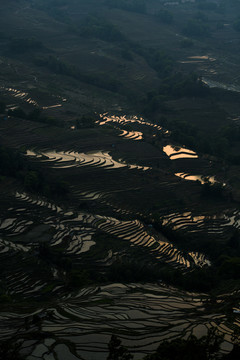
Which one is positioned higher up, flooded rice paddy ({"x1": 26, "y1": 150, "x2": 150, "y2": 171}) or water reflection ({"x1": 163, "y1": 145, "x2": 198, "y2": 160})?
flooded rice paddy ({"x1": 26, "y1": 150, "x2": 150, "y2": 171})

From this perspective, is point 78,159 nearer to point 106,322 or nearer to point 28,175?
point 28,175

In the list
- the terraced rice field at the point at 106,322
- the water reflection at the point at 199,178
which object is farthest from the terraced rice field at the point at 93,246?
the water reflection at the point at 199,178

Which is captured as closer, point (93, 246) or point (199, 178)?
point (93, 246)

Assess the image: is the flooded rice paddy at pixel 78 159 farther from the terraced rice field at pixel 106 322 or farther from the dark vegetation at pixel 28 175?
the terraced rice field at pixel 106 322

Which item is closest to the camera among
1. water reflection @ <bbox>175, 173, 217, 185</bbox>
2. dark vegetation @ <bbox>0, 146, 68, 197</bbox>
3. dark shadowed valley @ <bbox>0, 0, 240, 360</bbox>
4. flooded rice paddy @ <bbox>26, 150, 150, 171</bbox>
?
dark shadowed valley @ <bbox>0, 0, 240, 360</bbox>

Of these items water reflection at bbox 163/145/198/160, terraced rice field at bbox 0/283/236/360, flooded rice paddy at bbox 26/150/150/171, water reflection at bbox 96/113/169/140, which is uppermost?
terraced rice field at bbox 0/283/236/360

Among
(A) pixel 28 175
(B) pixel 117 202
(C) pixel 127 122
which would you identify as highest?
(A) pixel 28 175

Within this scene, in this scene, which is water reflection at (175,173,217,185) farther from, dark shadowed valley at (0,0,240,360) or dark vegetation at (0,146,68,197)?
dark vegetation at (0,146,68,197)

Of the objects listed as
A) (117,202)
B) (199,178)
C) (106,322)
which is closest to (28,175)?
(117,202)

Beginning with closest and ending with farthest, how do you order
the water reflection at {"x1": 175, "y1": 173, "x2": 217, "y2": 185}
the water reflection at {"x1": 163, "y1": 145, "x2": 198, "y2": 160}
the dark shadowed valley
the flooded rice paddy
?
the dark shadowed valley, the flooded rice paddy, the water reflection at {"x1": 175, "y1": 173, "x2": 217, "y2": 185}, the water reflection at {"x1": 163, "y1": 145, "x2": 198, "y2": 160}

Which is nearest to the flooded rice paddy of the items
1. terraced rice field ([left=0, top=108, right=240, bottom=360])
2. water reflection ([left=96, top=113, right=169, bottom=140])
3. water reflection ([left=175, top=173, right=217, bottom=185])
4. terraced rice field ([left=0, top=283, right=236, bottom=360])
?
terraced rice field ([left=0, top=108, right=240, bottom=360])

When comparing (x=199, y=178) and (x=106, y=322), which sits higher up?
(x=106, y=322)

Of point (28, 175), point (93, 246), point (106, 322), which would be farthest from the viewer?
point (28, 175)

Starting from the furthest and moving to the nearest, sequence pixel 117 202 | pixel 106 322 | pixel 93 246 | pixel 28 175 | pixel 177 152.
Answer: pixel 177 152 < pixel 28 175 < pixel 117 202 < pixel 93 246 < pixel 106 322
